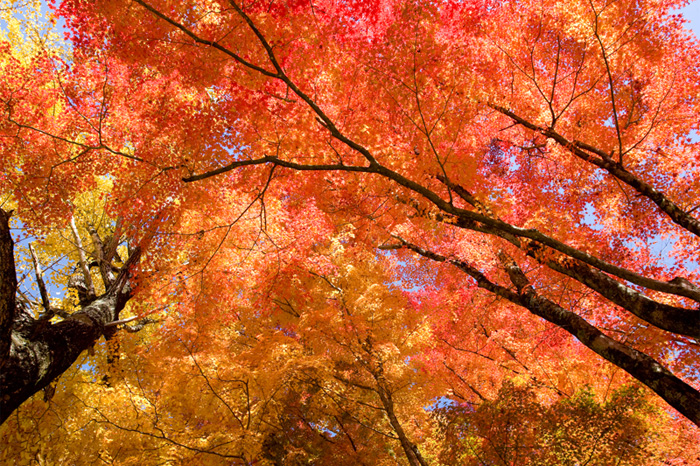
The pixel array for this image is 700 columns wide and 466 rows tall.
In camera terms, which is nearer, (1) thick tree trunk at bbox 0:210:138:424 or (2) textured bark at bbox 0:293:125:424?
(1) thick tree trunk at bbox 0:210:138:424

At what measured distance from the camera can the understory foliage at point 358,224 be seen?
4930 millimetres

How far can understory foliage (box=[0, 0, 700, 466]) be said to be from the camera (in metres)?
4.93

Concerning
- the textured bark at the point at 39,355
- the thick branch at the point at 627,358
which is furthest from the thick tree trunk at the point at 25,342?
the thick branch at the point at 627,358

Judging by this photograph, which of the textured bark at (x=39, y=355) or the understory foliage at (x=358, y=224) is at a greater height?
the understory foliage at (x=358, y=224)

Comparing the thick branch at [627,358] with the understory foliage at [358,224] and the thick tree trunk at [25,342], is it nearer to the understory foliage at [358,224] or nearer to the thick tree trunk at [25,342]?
the understory foliage at [358,224]

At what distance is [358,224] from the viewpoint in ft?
27.4

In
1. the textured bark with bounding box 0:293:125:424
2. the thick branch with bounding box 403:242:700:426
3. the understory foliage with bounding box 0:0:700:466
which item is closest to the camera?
the thick branch with bounding box 403:242:700:426

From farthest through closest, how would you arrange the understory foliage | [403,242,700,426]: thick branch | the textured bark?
the understory foliage, the textured bark, [403,242,700,426]: thick branch

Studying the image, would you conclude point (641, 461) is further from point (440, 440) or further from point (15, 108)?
point (15, 108)

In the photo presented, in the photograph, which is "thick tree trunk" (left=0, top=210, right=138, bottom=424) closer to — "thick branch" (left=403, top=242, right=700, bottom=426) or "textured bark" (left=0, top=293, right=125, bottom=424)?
"textured bark" (left=0, top=293, right=125, bottom=424)

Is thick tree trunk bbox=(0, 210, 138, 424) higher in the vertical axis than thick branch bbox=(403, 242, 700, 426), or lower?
lower

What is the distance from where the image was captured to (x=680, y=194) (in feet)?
22.4

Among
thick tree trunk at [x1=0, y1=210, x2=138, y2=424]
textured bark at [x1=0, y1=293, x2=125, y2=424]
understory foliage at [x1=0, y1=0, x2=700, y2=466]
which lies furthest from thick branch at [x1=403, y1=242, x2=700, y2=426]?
textured bark at [x1=0, y1=293, x2=125, y2=424]

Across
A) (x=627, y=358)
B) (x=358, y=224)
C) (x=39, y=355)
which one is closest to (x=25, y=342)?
(x=39, y=355)
